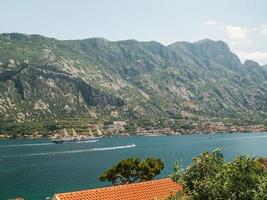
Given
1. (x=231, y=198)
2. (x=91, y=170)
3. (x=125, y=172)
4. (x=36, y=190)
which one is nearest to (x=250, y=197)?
(x=231, y=198)

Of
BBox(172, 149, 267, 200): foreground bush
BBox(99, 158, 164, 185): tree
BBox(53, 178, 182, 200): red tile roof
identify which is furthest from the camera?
BBox(99, 158, 164, 185): tree

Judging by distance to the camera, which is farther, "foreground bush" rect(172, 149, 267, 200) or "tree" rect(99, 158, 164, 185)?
"tree" rect(99, 158, 164, 185)

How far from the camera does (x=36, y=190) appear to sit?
412ft

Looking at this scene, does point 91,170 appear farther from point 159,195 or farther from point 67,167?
point 159,195

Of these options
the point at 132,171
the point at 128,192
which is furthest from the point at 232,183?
the point at 132,171

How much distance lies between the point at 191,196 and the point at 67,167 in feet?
560

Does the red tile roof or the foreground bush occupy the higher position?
the foreground bush

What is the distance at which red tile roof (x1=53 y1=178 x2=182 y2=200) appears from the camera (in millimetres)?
39469

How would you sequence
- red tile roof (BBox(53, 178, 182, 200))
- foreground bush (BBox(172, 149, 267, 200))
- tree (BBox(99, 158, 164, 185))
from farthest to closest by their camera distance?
tree (BBox(99, 158, 164, 185)) → red tile roof (BBox(53, 178, 182, 200)) → foreground bush (BBox(172, 149, 267, 200))

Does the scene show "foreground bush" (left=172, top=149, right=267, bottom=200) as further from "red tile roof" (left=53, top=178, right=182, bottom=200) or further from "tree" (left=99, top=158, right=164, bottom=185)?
"tree" (left=99, top=158, right=164, bottom=185)

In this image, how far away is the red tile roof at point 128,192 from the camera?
39469 millimetres

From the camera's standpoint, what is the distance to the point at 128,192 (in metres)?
43.2

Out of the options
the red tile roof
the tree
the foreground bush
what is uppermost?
the foreground bush

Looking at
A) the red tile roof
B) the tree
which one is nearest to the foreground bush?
A: the red tile roof
